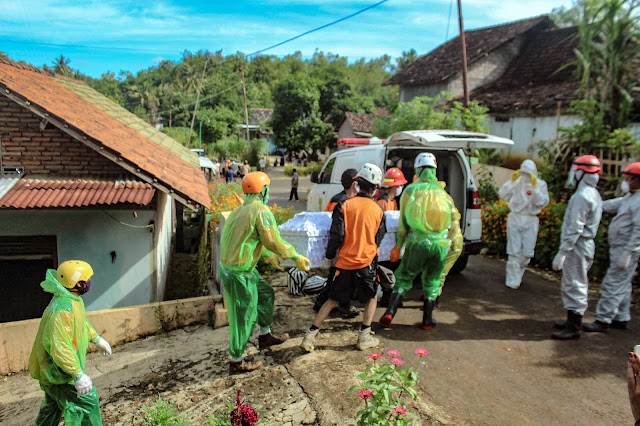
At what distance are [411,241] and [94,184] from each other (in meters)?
4.16

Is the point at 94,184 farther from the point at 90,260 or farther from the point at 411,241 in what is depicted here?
the point at 411,241

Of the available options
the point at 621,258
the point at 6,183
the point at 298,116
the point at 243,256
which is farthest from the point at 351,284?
the point at 298,116

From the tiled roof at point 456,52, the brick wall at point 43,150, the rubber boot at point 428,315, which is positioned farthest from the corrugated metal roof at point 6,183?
the tiled roof at point 456,52

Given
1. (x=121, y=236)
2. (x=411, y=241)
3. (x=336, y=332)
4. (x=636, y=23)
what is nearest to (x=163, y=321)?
(x=121, y=236)

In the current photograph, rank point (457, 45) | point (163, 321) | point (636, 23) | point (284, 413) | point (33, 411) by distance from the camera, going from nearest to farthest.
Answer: point (284, 413), point (33, 411), point (163, 321), point (636, 23), point (457, 45)

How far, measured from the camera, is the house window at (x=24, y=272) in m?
6.39

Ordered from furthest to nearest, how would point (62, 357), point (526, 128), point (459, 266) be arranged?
point (526, 128) → point (459, 266) → point (62, 357)

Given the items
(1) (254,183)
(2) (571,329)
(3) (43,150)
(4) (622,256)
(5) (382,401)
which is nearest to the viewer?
(5) (382,401)

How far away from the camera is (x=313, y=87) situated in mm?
34156

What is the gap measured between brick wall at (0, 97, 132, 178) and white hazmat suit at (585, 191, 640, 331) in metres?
6.22

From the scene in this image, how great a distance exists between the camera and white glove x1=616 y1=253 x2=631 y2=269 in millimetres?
5152

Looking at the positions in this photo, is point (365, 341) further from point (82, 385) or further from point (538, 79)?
point (538, 79)

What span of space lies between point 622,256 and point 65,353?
5541 millimetres

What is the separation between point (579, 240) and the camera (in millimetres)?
5070
